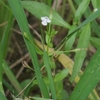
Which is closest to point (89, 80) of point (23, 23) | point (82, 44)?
point (82, 44)

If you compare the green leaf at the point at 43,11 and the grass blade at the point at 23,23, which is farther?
the green leaf at the point at 43,11

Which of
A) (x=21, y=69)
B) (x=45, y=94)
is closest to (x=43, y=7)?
(x=45, y=94)

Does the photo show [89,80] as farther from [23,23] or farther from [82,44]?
[23,23]

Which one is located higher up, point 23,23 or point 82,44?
point 23,23

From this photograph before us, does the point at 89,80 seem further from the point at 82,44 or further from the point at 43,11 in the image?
the point at 43,11

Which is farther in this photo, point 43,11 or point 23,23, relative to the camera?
point 43,11

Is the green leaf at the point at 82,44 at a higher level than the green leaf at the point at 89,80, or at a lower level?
higher

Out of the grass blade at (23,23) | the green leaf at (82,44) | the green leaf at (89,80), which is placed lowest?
the green leaf at (89,80)

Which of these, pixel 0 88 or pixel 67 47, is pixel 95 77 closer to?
pixel 67 47

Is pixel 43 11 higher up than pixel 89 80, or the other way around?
pixel 43 11
